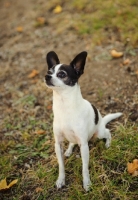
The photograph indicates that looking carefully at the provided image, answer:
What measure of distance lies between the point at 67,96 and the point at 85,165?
86 cm

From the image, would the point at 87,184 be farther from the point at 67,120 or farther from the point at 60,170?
the point at 67,120

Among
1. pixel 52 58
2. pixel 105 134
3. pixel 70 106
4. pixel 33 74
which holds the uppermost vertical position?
pixel 52 58

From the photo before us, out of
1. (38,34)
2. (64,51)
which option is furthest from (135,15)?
(38,34)

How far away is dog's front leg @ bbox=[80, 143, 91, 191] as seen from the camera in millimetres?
3293

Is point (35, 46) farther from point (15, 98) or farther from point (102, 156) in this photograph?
point (102, 156)

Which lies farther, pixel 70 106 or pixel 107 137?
pixel 107 137

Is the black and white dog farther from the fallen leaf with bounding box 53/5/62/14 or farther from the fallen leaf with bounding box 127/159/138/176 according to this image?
the fallen leaf with bounding box 53/5/62/14

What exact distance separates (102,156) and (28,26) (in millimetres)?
4918

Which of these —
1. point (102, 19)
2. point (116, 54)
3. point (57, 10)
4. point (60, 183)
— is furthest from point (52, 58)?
point (57, 10)

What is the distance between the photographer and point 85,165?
3326 mm

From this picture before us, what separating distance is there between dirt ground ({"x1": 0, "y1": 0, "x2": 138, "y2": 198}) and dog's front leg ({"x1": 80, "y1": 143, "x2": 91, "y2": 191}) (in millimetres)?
1205

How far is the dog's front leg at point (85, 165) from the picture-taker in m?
3.29

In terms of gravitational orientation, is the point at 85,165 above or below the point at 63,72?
below

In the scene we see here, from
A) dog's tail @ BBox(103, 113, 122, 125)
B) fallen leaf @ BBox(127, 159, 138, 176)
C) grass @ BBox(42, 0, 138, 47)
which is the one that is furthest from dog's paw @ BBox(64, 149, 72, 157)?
grass @ BBox(42, 0, 138, 47)
